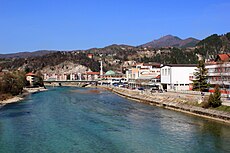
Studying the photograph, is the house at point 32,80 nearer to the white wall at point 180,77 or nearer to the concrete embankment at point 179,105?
the concrete embankment at point 179,105

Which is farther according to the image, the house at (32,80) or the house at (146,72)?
the house at (32,80)

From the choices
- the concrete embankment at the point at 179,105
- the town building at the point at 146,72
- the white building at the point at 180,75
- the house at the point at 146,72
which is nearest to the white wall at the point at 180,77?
the white building at the point at 180,75

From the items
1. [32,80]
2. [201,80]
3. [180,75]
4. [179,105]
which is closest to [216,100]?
[179,105]

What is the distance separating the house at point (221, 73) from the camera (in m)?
35.1

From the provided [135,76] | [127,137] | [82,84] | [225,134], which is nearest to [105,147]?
[127,137]

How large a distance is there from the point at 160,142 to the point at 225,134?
4.13 metres

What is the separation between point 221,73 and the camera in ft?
119

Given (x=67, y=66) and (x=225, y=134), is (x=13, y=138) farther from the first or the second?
(x=67, y=66)

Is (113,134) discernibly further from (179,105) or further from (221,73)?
(221,73)

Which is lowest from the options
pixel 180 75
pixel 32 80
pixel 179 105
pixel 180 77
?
pixel 179 105

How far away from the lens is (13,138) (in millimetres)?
19500

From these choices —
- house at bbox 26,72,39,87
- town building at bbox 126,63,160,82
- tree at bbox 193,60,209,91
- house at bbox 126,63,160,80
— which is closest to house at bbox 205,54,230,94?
tree at bbox 193,60,209,91

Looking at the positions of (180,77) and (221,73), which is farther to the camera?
(180,77)

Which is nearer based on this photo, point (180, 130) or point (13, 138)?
point (13, 138)
